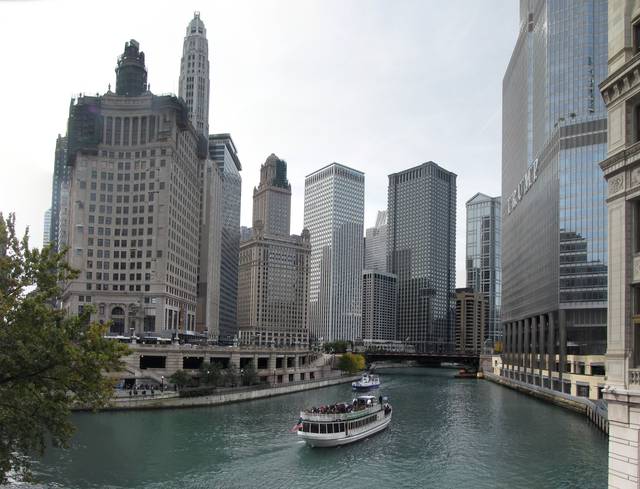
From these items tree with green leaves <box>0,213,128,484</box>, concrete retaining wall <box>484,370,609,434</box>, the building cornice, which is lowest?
concrete retaining wall <box>484,370,609,434</box>

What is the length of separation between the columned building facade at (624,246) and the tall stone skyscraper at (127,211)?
5634 inches

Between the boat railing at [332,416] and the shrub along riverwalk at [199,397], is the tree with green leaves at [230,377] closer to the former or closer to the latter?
the shrub along riverwalk at [199,397]

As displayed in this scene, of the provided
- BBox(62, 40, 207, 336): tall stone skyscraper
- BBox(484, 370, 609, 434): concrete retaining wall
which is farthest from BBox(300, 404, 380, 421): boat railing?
BBox(62, 40, 207, 336): tall stone skyscraper

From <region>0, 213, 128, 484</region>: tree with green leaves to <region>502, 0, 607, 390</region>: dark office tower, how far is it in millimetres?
110908

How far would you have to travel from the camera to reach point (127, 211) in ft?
551

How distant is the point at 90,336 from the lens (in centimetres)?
3566

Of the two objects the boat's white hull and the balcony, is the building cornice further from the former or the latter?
the boat's white hull

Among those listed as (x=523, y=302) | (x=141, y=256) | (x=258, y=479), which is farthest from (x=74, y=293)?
(x=523, y=302)

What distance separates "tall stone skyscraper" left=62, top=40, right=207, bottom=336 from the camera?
164 meters

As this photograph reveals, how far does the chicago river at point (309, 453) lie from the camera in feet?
195

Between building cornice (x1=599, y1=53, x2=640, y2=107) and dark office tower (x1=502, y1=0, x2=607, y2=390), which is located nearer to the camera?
building cornice (x1=599, y1=53, x2=640, y2=107)

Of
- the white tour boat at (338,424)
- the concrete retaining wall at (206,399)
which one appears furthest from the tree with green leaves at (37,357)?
the white tour boat at (338,424)

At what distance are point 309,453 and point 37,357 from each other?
4560cm

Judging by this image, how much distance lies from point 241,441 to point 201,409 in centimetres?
2894
